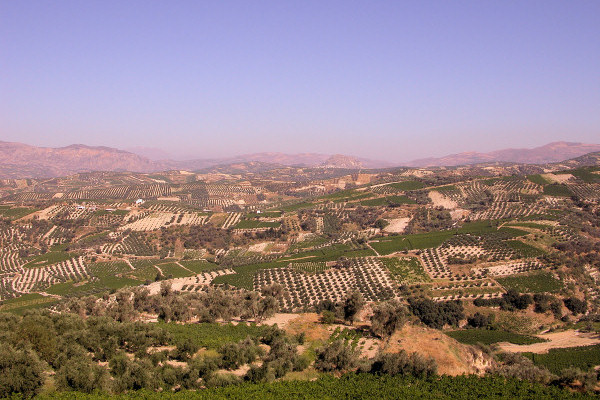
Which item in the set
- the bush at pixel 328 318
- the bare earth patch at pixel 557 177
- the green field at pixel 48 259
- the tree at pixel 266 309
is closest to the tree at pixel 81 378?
the tree at pixel 266 309

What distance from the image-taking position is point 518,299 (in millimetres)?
50469

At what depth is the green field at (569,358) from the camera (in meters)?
32.2

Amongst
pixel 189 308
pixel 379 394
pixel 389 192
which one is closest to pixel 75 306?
pixel 189 308

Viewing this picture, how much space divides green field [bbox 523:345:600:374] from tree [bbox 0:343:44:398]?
123 ft

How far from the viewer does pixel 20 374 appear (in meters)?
20.2

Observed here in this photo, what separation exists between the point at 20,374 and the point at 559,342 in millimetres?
48919

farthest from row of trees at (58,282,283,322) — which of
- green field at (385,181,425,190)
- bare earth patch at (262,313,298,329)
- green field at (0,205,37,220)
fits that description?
green field at (385,181,425,190)

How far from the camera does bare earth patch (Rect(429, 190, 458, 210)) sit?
114 meters

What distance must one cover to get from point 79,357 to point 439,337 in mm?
26587

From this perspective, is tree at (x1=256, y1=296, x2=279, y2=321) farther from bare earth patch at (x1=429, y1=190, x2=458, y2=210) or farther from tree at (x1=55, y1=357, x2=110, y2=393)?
bare earth patch at (x1=429, y1=190, x2=458, y2=210)

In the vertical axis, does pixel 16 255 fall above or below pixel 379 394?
below

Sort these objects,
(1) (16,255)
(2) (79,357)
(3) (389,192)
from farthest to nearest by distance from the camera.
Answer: (3) (389,192)
(1) (16,255)
(2) (79,357)

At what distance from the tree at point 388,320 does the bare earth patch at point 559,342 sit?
564 inches

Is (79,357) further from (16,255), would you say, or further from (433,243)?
(16,255)
